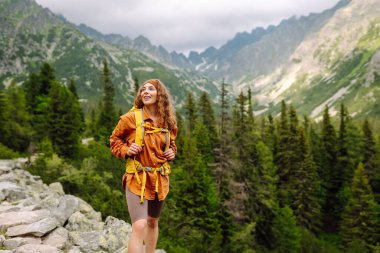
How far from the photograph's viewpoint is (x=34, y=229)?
29.8 ft

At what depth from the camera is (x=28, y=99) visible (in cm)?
5075

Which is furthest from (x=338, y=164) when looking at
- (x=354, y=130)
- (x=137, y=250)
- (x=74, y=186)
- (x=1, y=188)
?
(x=137, y=250)

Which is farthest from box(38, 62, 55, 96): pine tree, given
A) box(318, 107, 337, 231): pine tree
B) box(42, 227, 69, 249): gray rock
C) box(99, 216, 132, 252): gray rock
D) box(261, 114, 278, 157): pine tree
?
box(42, 227, 69, 249): gray rock

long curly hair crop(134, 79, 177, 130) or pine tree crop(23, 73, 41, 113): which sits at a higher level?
pine tree crop(23, 73, 41, 113)

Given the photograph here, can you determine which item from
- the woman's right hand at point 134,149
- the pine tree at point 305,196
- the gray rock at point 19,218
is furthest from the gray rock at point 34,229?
the pine tree at point 305,196

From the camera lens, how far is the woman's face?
6238 millimetres

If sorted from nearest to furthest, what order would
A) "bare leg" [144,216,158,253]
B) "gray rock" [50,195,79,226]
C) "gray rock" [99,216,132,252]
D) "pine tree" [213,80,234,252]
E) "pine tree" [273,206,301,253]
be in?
"bare leg" [144,216,158,253], "gray rock" [99,216,132,252], "gray rock" [50,195,79,226], "pine tree" [213,80,234,252], "pine tree" [273,206,301,253]

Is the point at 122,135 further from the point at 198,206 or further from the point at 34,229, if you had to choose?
the point at 198,206

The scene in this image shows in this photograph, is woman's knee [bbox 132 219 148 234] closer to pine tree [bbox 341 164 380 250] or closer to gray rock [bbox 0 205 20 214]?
gray rock [bbox 0 205 20 214]

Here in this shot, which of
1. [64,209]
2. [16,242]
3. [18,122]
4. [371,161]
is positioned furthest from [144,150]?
[371,161]

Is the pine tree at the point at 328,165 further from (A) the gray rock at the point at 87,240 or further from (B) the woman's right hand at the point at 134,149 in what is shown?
(B) the woman's right hand at the point at 134,149

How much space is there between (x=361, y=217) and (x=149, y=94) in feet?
146

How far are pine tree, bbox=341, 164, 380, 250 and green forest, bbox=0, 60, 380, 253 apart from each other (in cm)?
12

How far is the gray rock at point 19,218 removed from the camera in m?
9.42
